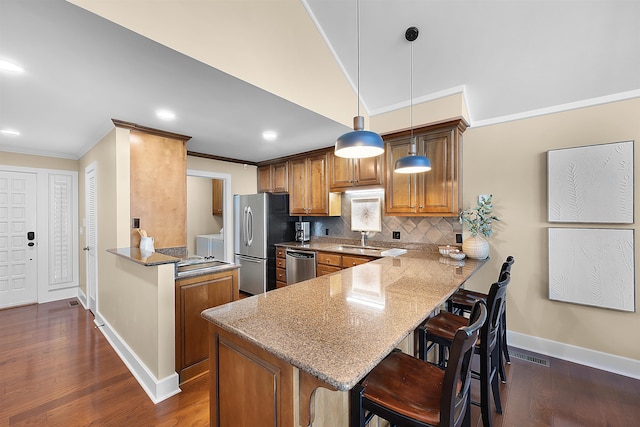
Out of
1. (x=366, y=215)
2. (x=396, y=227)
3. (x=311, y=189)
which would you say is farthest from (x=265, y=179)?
(x=396, y=227)

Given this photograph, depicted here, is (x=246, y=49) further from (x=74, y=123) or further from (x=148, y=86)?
(x=74, y=123)

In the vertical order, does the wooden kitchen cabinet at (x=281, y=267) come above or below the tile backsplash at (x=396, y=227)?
below

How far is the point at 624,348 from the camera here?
231 cm

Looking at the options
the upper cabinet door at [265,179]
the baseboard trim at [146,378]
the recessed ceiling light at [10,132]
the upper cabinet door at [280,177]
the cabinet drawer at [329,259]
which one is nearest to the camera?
the baseboard trim at [146,378]

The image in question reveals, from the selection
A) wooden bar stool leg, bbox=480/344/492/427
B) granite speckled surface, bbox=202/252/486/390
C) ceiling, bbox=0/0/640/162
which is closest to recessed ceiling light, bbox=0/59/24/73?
ceiling, bbox=0/0/640/162

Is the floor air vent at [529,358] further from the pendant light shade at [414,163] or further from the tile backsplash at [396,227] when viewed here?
the pendant light shade at [414,163]

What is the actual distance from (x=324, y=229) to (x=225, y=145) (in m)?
2.06

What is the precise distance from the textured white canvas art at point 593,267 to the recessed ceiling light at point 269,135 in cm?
312

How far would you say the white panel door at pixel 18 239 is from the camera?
391 centimetres

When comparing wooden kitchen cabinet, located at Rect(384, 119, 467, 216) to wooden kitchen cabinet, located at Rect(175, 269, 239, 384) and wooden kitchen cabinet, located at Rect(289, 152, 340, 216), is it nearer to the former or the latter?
wooden kitchen cabinet, located at Rect(289, 152, 340, 216)

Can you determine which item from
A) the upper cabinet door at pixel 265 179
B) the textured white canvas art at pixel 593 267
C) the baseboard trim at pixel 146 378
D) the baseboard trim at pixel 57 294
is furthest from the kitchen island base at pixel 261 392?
the baseboard trim at pixel 57 294

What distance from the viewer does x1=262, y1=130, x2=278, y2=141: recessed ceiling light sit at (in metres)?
3.14

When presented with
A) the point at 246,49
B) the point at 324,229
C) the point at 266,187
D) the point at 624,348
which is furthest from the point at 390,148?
the point at 624,348

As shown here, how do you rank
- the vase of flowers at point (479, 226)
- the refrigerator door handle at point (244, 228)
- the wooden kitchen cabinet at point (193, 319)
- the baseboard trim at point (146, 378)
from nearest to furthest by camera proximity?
the baseboard trim at point (146, 378) < the wooden kitchen cabinet at point (193, 319) < the vase of flowers at point (479, 226) < the refrigerator door handle at point (244, 228)
